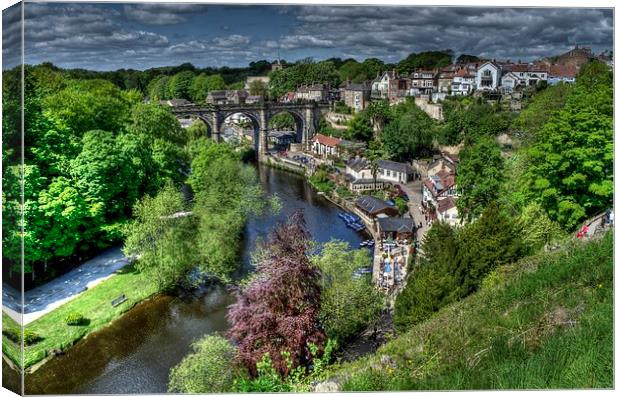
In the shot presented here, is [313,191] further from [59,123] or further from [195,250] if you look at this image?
[59,123]

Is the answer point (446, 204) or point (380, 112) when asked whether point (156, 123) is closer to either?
point (380, 112)

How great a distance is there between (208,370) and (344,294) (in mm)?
1821

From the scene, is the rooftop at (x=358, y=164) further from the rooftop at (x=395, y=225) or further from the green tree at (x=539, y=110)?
the green tree at (x=539, y=110)

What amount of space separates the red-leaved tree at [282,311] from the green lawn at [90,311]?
2.08 meters

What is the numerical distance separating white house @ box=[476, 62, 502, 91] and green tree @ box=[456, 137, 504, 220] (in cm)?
77

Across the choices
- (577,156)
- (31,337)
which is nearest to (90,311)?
(31,337)

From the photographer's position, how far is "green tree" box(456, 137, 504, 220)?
7996mm

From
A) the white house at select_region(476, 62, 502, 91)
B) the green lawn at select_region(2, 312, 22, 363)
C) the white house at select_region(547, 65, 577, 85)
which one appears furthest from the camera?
the white house at select_region(476, 62, 502, 91)

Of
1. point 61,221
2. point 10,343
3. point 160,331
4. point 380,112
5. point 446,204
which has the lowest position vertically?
point 160,331

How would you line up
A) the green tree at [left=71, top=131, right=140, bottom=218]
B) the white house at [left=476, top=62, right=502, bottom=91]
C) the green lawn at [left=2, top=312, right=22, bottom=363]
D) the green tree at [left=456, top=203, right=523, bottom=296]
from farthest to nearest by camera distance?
the green tree at [left=71, top=131, right=140, bottom=218], the white house at [left=476, top=62, right=502, bottom=91], the green tree at [left=456, top=203, right=523, bottom=296], the green lawn at [left=2, top=312, right=22, bottom=363]

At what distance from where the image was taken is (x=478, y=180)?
26.7 feet

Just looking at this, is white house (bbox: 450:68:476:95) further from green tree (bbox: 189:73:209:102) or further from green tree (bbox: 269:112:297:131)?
green tree (bbox: 189:73:209:102)

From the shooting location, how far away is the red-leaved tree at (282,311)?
21.2ft

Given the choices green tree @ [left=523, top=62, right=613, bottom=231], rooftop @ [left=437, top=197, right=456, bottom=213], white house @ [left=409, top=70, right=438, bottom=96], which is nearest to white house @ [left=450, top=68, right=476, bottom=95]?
white house @ [left=409, top=70, right=438, bottom=96]
